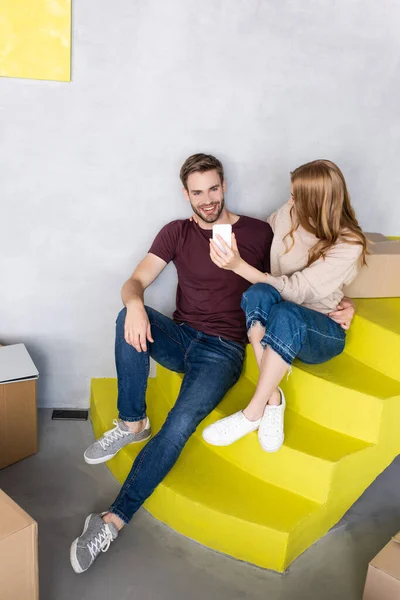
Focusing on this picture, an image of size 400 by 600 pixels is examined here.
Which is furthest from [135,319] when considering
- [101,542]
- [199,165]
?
[101,542]

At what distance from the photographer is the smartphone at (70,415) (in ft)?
9.57

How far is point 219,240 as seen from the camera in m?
2.07

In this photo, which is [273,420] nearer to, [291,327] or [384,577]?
[291,327]

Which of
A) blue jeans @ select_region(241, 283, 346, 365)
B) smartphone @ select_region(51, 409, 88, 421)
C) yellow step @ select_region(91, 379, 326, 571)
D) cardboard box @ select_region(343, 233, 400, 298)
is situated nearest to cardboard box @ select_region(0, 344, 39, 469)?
smartphone @ select_region(51, 409, 88, 421)

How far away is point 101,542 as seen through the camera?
2053 millimetres

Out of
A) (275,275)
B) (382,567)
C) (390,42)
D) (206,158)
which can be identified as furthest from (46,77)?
(382,567)

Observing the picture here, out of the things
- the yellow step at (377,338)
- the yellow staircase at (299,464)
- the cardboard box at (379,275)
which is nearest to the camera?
the yellow staircase at (299,464)

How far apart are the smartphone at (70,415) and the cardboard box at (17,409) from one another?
0.29 metres

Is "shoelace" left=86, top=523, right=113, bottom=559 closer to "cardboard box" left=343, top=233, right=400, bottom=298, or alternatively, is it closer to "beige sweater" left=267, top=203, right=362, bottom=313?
"beige sweater" left=267, top=203, right=362, bottom=313

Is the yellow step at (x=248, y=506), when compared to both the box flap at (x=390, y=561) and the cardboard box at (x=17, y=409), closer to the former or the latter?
the box flap at (x=390, y=561)

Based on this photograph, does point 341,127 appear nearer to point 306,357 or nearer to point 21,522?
point 306,357

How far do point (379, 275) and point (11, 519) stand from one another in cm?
173

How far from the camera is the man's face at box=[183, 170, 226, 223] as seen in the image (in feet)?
7.87

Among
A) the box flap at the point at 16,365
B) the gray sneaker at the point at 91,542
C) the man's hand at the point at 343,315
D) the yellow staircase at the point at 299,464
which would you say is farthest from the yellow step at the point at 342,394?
the box flap at the point at 16,365
